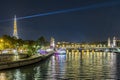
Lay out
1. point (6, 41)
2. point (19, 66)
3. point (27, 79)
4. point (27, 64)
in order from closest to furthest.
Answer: point (27, 79)
point (19, 66)
point (27, 64)
point (6, 41)

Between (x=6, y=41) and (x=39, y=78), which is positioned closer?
(x=39, y=78)

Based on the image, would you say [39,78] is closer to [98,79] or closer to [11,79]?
[11,79]

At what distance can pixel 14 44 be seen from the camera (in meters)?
128

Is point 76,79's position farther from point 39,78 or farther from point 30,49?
point 30,49

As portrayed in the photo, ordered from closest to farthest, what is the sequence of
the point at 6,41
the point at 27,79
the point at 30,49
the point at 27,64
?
the point at 27,79 < the point at 27,64 < the point at 30,49 < the point at 6,41

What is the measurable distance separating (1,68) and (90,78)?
16168 mm

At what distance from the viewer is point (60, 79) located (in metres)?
40.2

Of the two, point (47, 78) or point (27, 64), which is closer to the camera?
point (47, 78)

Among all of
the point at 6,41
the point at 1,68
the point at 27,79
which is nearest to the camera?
the point at 27,79

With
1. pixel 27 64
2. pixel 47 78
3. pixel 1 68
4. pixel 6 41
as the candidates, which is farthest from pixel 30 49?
pixel 47 78

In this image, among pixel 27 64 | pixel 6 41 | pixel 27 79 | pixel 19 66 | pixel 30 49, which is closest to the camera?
pixel 27 79

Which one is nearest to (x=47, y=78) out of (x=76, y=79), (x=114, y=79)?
(x=76, y=79)

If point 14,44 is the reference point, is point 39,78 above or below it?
below

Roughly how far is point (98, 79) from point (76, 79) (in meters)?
2.48
